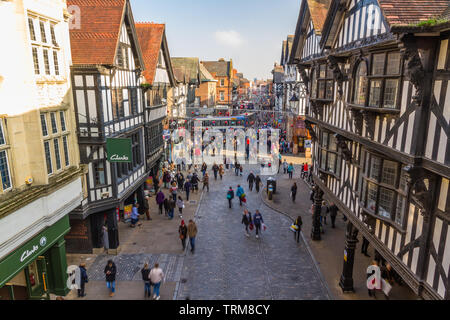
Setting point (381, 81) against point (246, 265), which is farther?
point (246, 265)

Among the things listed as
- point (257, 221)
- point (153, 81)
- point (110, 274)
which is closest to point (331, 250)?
point (257, 221)

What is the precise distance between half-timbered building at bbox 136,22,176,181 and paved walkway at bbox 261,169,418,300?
26.8 feet

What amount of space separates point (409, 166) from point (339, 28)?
6.06 m

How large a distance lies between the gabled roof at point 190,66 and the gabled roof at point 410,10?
37540 mm

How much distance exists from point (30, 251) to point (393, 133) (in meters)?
9.93

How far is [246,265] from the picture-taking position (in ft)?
41.9

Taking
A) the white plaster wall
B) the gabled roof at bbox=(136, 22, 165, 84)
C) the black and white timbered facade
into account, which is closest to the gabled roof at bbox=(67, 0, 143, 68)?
the gabled roof at bbox=(136, 22, 165, 84)

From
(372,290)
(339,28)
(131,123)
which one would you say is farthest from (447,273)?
(131,123)

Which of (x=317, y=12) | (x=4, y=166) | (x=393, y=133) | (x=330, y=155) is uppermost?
(x=317, y=12)

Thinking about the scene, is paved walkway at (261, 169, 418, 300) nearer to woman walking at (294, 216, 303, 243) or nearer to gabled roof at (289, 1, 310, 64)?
woman walking at (294, 216, 303, 243)

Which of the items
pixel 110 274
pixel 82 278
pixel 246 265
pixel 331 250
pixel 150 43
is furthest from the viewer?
pixel 150 43

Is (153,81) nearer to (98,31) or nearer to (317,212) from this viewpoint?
(98,31)

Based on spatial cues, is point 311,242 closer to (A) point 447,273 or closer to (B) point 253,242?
(B) point 253,242

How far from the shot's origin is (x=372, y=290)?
1088 cm
